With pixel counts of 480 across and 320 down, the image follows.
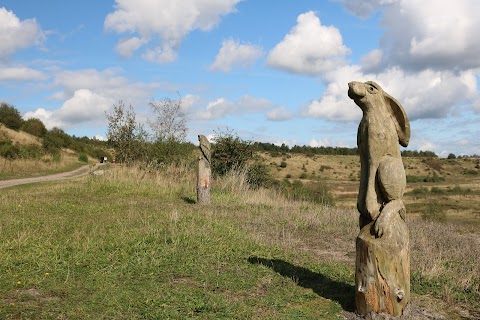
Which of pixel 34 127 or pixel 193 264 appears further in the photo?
pixel 34 127

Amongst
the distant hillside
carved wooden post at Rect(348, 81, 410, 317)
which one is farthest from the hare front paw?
the distant hillside

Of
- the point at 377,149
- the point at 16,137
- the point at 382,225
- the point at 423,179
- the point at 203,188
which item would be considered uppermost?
the point at 16,137

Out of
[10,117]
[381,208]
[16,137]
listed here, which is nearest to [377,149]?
[381,208]

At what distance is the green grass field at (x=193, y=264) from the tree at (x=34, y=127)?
135 ft

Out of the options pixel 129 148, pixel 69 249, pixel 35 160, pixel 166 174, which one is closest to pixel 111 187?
pixel 166 174

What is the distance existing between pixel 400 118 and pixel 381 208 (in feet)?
3.77

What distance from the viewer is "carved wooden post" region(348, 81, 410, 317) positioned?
5324 mm

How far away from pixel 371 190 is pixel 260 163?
19070 mm

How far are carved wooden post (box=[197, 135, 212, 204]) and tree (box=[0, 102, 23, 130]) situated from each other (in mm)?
38769

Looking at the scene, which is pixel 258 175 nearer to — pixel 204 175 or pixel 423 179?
pixel 204 175

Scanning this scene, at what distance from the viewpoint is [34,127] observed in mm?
51062

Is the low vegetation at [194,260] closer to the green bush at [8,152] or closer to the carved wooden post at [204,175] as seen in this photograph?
the carved wooden post at [204,175]

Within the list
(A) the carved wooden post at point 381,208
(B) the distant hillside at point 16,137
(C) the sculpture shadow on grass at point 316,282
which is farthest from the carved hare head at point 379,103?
(B) the distant hillside at point 16,137

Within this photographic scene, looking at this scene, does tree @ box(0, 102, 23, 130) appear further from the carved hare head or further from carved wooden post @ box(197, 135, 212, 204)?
the carved hare head
